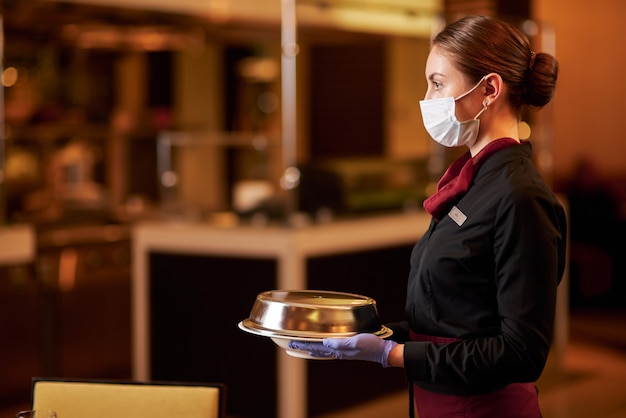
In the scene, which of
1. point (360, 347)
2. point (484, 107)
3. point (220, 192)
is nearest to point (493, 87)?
point (484, 107)

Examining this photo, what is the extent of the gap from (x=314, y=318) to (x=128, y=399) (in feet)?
1.51

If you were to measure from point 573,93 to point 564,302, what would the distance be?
11.8 ft

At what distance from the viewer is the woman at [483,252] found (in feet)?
5.48

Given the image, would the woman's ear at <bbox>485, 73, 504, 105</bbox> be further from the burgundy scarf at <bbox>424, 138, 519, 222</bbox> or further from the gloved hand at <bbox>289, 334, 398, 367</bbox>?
the gloved hand at <bbox>289, 334, 398, 367</bbox>

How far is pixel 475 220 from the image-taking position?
175cm

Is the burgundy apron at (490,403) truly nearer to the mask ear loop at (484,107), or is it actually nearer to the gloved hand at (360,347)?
the gloved hand at (360,347)

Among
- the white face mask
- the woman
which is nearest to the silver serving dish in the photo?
the woman

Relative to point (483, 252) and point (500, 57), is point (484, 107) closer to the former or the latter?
point (500, 57)

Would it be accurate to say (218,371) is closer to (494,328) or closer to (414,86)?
(414,86)

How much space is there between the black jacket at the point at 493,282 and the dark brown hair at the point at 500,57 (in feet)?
0.35

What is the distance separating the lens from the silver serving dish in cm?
183

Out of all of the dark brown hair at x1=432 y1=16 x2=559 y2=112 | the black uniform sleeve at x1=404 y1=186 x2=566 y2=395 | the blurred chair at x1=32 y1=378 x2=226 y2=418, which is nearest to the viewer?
the black uniform sleeve at x1=404 y1=186 x2=566 y2=395

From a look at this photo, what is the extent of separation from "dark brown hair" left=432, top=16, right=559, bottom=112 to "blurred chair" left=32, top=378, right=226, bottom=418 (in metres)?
0.81

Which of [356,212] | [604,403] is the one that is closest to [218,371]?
[356,212]
